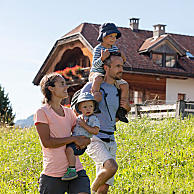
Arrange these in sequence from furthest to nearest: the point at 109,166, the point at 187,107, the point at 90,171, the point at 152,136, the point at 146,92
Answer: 1. the point at 146,92
2. the point at 187,107
3. the point at 152,136
4. the point at 90,171
5. the point at 109,166

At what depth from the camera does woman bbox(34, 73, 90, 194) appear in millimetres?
4641

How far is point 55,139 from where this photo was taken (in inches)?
182

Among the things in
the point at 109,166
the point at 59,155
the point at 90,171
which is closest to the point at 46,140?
the point at 59,155

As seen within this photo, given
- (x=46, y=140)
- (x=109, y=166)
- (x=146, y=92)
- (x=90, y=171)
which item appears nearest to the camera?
(x=46, y=140)

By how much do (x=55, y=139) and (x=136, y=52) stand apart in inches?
930

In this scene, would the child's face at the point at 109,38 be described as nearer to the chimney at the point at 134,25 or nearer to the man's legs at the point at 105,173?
the man's legs at the point at 105,173

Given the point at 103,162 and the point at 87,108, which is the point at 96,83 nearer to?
the point at 87,108

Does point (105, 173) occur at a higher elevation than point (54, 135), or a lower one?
lower

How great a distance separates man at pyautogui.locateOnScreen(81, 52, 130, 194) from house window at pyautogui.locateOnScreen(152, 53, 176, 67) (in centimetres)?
2212

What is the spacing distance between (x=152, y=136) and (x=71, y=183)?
6.34 meters

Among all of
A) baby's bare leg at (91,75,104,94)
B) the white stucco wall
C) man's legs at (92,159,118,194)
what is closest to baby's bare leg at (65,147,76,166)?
man's legs at (92,159,118,194)

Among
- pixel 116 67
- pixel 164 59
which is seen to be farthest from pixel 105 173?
pixel 164 59

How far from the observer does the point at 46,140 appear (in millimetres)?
4613

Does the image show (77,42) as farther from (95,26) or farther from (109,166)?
(109,166)
